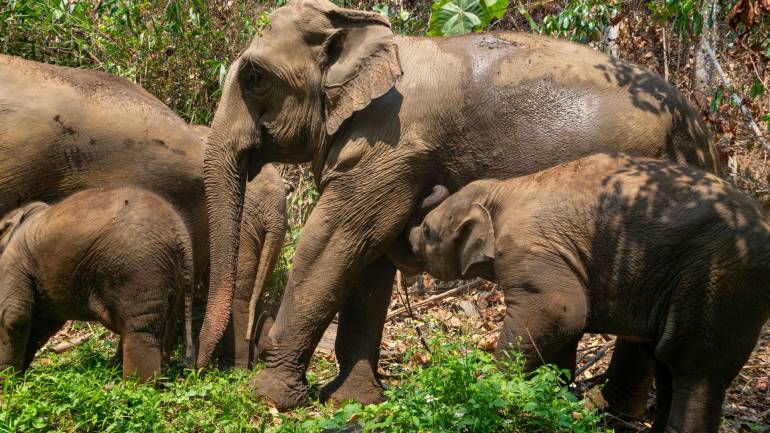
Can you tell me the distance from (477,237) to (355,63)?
1.34 m

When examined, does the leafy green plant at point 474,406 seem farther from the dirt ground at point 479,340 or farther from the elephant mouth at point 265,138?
the elephant mouth at point 265,138

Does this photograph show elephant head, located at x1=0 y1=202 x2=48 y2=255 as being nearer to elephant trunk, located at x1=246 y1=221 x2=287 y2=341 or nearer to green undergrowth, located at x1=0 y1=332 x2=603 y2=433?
green undergrowth, located at x1=0 y1=332 x2=603 y2=433

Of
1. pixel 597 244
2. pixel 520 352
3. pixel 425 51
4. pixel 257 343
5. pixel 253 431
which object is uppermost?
pixel 425 51

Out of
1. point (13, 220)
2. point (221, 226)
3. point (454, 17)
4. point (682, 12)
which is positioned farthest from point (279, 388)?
point (682, 12)

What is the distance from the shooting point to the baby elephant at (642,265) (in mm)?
4965

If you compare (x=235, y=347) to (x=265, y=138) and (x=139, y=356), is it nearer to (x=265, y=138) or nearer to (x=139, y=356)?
(x=139, y=356)

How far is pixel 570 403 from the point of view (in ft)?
14.9

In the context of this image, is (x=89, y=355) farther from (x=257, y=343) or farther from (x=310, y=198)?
(x=310, y=198)

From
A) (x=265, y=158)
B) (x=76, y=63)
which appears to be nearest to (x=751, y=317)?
(x=265, y=158)

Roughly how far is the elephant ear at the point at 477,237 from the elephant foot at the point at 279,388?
1.35 meters

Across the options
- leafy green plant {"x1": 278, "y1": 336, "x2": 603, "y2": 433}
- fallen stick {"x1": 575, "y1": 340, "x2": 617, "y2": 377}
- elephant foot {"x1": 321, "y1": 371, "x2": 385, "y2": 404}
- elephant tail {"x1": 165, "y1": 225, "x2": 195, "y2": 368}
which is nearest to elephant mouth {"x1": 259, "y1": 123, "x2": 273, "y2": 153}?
elephant tail {"x1": 165, "y1": 225, "x2": 195, "y2": 368}

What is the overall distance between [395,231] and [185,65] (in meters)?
4.44

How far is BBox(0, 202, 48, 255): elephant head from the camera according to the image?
6312mm

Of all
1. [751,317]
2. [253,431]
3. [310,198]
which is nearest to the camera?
[751,317]
